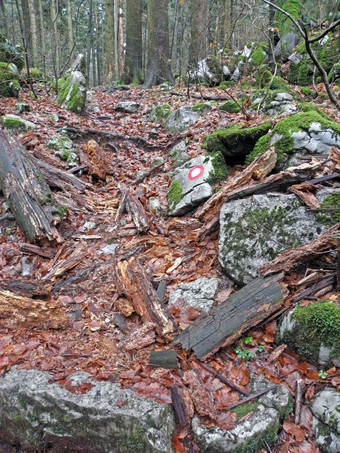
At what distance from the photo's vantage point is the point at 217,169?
17.5ft

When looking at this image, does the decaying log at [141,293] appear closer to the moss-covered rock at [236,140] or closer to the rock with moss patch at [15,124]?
the moss-covered rock at [236,140]

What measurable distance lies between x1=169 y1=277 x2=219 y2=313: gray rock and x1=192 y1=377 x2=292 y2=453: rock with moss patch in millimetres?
1119

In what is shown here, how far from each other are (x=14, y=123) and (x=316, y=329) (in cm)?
742

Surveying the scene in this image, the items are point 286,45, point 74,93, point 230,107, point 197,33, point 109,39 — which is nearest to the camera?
point 230,107

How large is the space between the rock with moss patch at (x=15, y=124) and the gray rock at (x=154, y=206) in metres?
3.93

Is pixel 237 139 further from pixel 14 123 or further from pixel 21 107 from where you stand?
pixel 21 107

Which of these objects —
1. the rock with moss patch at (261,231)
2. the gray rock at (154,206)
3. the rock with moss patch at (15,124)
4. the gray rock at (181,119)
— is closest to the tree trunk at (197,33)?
the gray rock at (181,119)

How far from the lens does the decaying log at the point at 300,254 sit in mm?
3123

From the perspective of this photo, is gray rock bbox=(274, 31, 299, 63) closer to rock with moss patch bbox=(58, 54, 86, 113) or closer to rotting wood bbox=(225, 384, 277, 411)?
rock with moss patch bbox=(58, 54, 86, 113)

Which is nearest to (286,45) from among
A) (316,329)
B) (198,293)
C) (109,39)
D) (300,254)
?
(300,254)

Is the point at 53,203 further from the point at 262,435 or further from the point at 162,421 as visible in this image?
the point at 262,435

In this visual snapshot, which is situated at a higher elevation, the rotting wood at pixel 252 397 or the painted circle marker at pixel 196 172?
the painted circle marker at pixel 196 172

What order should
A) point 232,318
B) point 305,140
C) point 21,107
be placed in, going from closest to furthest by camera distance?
point 232,318
point 305,140
point 21,107

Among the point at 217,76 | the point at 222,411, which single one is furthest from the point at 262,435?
the point at 217,76
